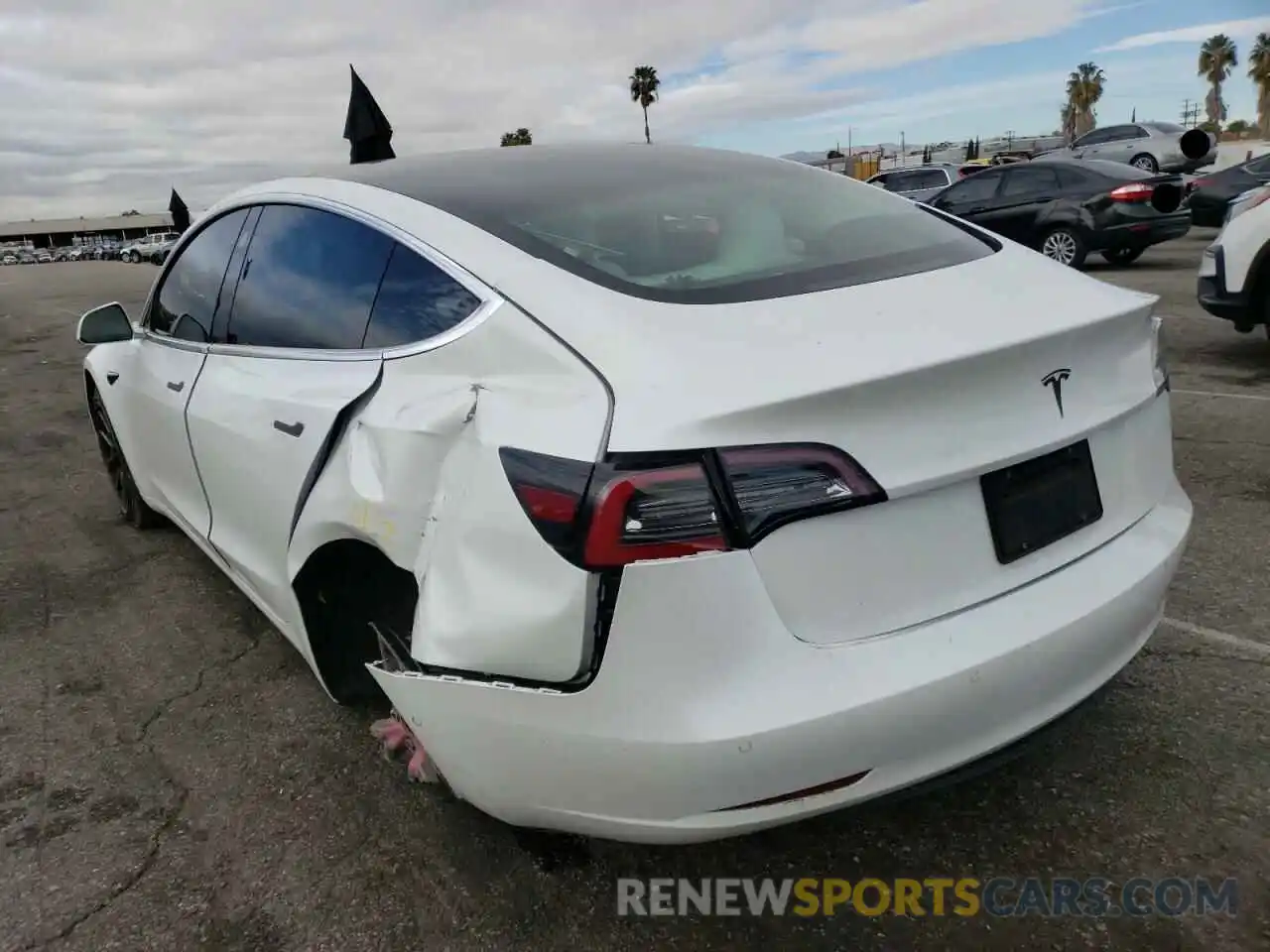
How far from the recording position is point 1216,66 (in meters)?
83.6

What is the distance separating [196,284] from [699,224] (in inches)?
83.3

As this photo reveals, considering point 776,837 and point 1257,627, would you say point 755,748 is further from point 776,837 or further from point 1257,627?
point 1257,627

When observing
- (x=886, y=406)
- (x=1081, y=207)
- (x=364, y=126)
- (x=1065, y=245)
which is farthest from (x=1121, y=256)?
(x=886, y=406)

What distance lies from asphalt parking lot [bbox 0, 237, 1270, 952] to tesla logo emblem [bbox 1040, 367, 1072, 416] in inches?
27.9

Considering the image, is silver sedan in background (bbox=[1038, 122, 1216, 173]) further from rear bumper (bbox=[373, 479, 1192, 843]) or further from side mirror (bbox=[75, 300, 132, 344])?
rear bumper (bbox=[373, 479, 1192, 843])

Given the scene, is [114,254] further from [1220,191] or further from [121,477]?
[121,477]

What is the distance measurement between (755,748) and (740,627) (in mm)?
204

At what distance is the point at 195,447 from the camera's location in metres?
3.33

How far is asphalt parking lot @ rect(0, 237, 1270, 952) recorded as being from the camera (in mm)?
2156

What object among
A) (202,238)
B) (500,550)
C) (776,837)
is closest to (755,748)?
(500,550)

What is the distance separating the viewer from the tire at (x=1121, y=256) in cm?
1322

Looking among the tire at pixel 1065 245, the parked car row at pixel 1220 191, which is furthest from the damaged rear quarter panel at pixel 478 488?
the parked car row at pixel 1220 191

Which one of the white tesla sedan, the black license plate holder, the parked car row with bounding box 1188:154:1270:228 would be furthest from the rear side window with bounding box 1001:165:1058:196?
the black license plate holder

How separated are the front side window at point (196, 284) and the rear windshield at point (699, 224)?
1090mm
